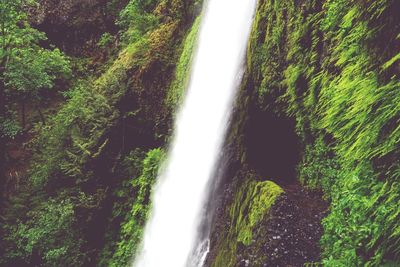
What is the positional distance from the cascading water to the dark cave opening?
2.34ft

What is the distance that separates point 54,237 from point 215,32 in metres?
6.97

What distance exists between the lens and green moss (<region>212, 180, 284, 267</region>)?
4.79 meters

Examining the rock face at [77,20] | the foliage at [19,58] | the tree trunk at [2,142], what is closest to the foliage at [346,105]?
the foliage at [19,58]

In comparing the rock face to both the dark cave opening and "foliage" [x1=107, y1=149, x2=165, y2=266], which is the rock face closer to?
"foliage" [x1=107, y1=149, x2=165, y2=266]

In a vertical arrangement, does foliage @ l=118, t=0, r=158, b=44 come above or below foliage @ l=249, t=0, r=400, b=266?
above

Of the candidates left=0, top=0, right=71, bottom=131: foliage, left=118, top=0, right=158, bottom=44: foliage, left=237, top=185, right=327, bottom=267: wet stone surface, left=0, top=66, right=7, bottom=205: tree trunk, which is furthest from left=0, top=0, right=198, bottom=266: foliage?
left=237, top=185, right=327, bottom=267: wet stone surface

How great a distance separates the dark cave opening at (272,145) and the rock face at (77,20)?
13044 millimetres

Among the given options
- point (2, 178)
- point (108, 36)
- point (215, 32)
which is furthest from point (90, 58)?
point (215, 32)

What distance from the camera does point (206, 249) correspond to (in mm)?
6109

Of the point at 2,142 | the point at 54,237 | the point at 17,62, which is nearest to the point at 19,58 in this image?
the point at 17,62

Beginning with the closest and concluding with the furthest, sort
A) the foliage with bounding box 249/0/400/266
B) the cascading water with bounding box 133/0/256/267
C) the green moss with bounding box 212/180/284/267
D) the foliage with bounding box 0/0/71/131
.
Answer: the foliage with bounding box 249/0/400/266
the green moss with bounding box 212/180/284/267
the cascading water with bounding box 133/0/256/267
the foliage with bounding box 0/0/71/131

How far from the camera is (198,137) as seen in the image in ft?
25.9

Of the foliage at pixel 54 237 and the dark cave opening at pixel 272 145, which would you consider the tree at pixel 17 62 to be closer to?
the foliage at pixel 54 237

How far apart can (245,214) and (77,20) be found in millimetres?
15034
